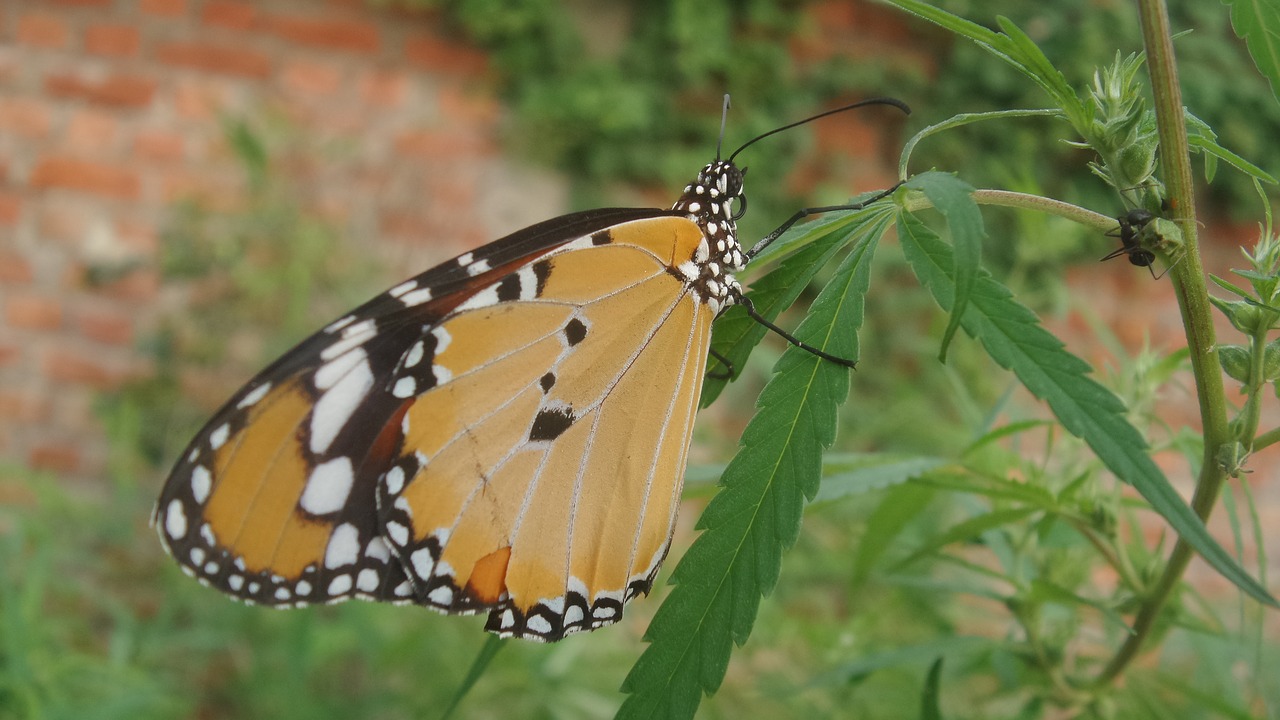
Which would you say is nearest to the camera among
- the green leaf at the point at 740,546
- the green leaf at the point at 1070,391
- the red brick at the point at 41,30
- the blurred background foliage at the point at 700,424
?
the green leaf at the point at 1070,391

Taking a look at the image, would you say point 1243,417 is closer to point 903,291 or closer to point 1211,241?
point 903,291

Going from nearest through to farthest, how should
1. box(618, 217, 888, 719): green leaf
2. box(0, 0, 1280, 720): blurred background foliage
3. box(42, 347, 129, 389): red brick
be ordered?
box(618, 217, 888, 719): green leaf, box(0, 0, 1280, 720): blurred background foliage, box(42, 347, 129, 389): red brick

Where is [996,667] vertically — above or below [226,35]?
below

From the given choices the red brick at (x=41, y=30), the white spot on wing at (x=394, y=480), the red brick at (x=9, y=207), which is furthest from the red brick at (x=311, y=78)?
the white spot on wing at (x=394, y=480)

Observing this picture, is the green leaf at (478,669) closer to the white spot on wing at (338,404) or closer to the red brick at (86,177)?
the white spot on wing at (338,404)

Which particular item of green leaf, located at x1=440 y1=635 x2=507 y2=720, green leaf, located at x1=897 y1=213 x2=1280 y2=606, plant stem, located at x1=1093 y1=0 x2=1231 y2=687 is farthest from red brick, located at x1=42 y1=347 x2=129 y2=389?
plant stem, located at x1=1093 y1=0 x2=1231 y2=687

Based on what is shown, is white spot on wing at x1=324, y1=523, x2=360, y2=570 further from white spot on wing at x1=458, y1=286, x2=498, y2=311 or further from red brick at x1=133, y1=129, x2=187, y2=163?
red brick at x1=133, y1=129, x2=187, y2=163

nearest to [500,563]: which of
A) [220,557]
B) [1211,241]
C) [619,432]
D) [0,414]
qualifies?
[619,432]
